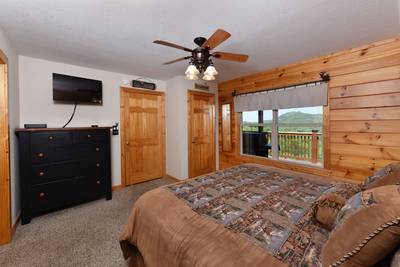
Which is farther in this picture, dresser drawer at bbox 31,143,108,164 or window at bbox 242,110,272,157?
window at bbox 242,110,272,157

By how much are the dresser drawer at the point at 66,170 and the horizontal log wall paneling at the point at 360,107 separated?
3461 millimetres

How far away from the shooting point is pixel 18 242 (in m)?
1.93

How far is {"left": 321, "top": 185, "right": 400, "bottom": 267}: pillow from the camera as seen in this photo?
2.03ft

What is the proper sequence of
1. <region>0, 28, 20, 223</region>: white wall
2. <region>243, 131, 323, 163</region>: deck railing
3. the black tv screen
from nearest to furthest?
1. <region>0, 28, 20, 223</region>: white wall
2. the black tv screen
3. <region>243, 131, 323, 163</region>: deck railing

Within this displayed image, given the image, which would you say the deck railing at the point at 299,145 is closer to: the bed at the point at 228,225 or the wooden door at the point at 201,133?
the wooden door at the point at 201,133

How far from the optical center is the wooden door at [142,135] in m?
3.63

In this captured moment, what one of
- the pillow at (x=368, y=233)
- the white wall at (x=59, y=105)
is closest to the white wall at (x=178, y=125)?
the white wall at (x=59, y=105)

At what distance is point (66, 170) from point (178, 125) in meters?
2.13

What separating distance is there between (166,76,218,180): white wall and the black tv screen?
1.45 m

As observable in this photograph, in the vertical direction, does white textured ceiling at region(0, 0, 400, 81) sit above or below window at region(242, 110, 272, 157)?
above

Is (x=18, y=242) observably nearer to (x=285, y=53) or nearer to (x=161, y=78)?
(x=161, y=78)

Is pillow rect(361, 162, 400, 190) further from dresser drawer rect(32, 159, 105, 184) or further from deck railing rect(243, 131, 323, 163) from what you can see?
dresser drawer rect(32, 159, 105, 184)

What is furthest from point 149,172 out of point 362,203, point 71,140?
point 362,203

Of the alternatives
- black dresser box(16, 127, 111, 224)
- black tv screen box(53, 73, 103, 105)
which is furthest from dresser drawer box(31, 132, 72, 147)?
black tv screen box(53, 73, 103, 105)
